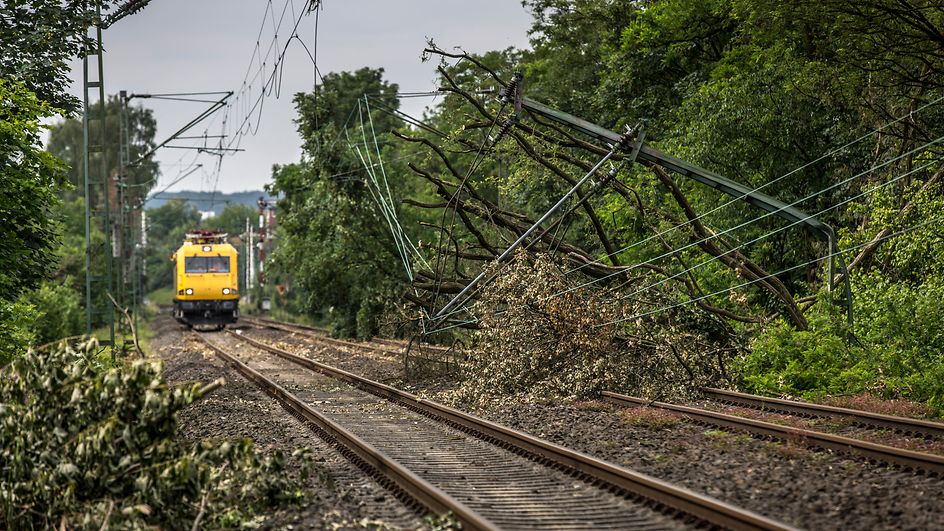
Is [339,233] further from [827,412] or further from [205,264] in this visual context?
[827,412]

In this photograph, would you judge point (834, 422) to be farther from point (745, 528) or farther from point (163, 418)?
point (163, 418)

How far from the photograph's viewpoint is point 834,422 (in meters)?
12.1

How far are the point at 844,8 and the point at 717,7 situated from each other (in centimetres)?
1236

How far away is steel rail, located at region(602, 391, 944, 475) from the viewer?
909 centimetres

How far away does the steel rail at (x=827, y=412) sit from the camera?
1118 centimetres

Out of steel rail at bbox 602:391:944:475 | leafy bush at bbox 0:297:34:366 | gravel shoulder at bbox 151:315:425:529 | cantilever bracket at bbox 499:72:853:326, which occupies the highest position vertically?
cantilever bracket at bbox 499:72:853:326

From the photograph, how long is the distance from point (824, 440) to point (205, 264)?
40264 millimetres

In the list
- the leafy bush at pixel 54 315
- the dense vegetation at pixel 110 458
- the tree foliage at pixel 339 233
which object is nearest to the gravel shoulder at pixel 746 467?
the dense vegetation at pixel 110 458

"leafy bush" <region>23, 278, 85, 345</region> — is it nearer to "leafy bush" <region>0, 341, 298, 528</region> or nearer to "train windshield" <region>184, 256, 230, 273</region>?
"train windshield" <region>184, 256, 230, 273</region>

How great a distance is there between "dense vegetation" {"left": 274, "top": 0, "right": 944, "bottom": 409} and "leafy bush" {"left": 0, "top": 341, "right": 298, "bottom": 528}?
8036 mm

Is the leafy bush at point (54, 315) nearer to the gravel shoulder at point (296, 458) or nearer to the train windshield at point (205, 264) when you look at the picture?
the train windshield at point (205, 264)

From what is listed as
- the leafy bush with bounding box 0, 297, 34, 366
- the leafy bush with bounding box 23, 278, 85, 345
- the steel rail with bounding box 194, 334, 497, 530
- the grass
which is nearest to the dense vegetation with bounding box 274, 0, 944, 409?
the grass

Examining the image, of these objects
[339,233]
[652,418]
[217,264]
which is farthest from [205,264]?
[652,418]

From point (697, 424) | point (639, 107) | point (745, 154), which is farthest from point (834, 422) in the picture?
point (639, 107)
